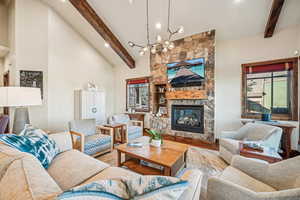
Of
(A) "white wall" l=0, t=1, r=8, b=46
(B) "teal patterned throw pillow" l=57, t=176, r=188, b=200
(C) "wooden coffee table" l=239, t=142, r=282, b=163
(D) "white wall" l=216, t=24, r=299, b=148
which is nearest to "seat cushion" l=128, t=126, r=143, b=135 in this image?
(D) "white wall" l=216, t=24, r=299, b=148

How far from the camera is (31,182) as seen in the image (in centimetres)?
67

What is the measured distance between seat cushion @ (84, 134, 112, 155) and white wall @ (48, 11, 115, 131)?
206cm

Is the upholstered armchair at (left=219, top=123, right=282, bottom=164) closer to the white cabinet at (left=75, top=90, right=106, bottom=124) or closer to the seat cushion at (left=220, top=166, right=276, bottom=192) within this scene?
the seat cushion at (left=220, top=166, right=276, bottom=192)

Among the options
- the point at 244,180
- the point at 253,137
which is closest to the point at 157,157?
the point at 244,180

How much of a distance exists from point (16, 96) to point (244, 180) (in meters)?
3.08

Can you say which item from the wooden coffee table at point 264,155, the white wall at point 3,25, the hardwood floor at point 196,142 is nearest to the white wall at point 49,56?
the white wall at point 3,25

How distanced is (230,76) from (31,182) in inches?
169

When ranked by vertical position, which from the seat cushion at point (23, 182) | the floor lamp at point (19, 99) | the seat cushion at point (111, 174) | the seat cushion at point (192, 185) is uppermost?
the floor lamp at point (19, 99)

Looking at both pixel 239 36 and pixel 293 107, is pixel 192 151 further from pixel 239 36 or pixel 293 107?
pixel 239 36

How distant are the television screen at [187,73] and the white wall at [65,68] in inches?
121

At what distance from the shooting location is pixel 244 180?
53.4 inches

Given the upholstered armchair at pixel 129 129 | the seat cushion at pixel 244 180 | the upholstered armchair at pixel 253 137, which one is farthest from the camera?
the upholstered armchair at pixel 129 129

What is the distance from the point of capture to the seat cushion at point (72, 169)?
1.27m

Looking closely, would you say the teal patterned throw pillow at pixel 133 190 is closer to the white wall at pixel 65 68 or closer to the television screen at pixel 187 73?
the television screen at pixel 187 73
